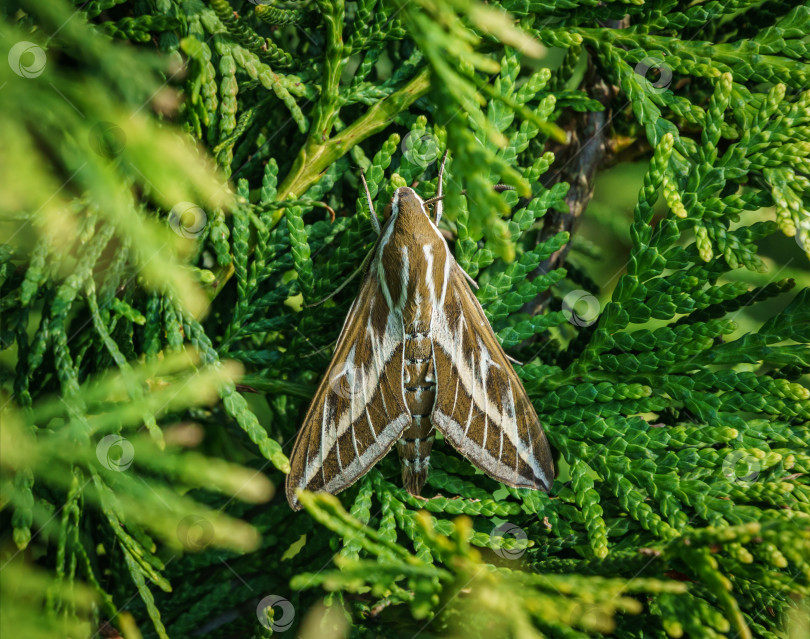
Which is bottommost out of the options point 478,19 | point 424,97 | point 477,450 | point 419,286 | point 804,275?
point 804,275

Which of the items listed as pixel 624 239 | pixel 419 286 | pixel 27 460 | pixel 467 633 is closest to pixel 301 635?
pixel 467 633

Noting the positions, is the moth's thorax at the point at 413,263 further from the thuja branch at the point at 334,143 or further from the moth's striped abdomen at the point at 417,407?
the thuja branch at the point at 334,143

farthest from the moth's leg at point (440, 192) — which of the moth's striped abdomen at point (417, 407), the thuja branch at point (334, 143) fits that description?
the moth's striped abdomen at point (417, 407)

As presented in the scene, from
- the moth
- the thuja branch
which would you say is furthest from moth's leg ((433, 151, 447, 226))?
the thuja branch

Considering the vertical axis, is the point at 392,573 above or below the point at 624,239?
above

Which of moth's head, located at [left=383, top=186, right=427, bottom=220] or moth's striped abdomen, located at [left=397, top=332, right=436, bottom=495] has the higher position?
moth's head, located at [left=383, top=186, right=427, bottom=220]

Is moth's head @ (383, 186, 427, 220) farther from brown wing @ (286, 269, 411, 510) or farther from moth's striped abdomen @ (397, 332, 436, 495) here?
moth's striped abdomen @ (397, 332, 436, 495)

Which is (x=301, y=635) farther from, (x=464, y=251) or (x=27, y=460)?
(x=464, y=251)

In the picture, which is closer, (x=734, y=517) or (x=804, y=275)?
(x=734, y=517)
